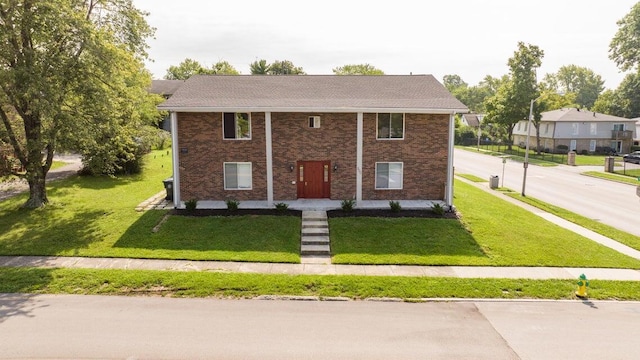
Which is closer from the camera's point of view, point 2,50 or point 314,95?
point 2,50

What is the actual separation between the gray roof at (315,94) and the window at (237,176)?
10.1 ft

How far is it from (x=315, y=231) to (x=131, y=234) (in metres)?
8.00

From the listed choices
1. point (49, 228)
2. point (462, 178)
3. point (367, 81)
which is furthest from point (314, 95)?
point (462, 178)

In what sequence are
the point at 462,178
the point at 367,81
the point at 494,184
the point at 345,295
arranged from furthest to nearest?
the point at 462,178 < the point at 494,184 < the point at 367,81 < the point at 345,295

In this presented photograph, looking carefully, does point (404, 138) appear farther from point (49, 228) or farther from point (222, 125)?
point (49, 228)

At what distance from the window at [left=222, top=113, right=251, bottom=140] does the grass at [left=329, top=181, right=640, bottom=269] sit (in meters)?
6.53

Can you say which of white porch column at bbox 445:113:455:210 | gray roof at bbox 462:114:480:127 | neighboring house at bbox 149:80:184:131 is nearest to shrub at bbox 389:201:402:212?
white porch column at bbox 445:113:455:210

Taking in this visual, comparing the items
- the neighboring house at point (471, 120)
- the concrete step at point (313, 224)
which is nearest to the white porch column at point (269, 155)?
the concrete step at point (313, 224)

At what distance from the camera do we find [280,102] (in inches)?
834

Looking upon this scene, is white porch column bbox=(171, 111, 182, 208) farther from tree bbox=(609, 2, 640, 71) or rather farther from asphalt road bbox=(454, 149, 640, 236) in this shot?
tree bbox=(609, 2, 640, 71)

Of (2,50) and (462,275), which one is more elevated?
(2,50)

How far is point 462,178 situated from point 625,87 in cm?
6007

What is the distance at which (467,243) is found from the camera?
699 inches

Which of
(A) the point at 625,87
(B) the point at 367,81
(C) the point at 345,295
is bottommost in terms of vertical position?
(C) the point at 345,295
